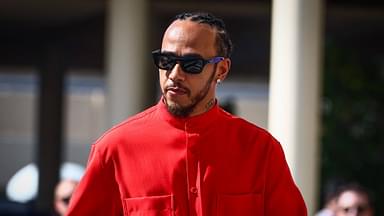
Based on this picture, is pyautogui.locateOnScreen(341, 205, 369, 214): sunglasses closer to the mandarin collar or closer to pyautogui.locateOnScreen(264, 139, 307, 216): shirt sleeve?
pyautogui.locateOnScreen(264, 139, 307, 216): shirt sleeve

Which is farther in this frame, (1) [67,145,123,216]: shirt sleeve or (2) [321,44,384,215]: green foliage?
(2) [321,44,384,215]: green foliage

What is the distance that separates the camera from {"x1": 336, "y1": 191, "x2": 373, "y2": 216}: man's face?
20.7 feet

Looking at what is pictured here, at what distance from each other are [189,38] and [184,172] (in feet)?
1.21

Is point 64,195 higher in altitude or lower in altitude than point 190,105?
lower

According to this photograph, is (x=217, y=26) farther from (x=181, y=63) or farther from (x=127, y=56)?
(x=127, y=56)

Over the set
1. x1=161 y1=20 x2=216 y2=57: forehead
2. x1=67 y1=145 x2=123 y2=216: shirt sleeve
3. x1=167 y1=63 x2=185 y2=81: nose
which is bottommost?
x1=67 y1=145 x2=123 y2=216: shirt sleeve

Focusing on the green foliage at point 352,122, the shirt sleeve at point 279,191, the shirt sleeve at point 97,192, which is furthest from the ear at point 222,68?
the green foliage at point 352,122

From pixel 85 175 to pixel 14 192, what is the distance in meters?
16.1

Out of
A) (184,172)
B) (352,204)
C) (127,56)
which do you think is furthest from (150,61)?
(184,172)

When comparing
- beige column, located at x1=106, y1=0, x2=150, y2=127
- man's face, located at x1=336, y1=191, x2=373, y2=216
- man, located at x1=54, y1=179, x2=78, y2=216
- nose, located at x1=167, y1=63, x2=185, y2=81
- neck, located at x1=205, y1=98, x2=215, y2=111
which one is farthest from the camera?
beige column, located at x1=106, y1=0, x2=150, y2=127

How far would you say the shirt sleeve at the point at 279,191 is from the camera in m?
2.65

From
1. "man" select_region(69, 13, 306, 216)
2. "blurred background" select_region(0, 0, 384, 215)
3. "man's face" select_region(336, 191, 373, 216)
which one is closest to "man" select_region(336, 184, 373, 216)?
"man's face" select_region(336, 191, 373, 216)

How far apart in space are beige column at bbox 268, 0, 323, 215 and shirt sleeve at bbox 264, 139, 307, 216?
18.4 feet

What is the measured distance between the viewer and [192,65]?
8.41 feet
